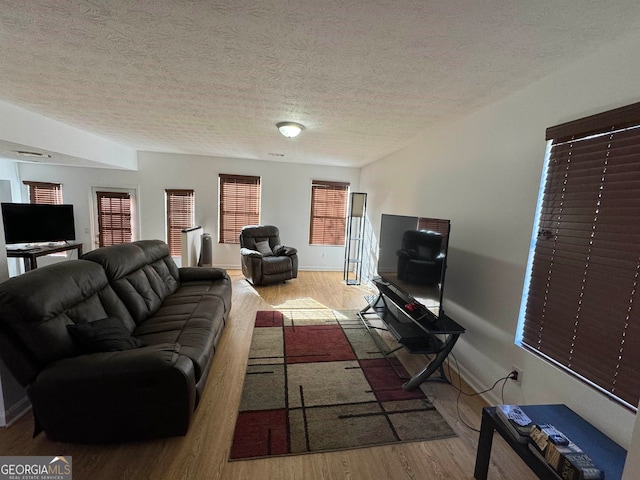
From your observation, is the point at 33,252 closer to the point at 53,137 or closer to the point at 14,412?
the point at 53,137

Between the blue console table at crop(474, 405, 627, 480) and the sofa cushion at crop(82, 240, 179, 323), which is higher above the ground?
the sofa cushion at crop(82, 240, 179, 323)

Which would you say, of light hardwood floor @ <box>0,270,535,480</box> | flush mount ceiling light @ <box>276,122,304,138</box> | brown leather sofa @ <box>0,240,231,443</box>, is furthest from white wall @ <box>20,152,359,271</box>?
light hardwood floor @ <box>0,270,535,480</box>

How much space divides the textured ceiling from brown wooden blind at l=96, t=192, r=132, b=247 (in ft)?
9.40

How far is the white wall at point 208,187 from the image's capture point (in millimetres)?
5277

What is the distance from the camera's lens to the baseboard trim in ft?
5.57

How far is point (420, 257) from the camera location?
2.45 m

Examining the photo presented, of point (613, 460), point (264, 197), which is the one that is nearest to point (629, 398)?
point (613, 460)

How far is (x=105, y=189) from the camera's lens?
210 inches

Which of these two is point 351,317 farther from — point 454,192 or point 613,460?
point 613,460

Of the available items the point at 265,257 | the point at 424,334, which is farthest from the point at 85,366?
the point at 265,257

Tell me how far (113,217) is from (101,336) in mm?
4863

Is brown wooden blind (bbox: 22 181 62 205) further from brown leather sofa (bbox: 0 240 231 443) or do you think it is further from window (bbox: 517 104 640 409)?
window (bbox: 517 104 640 409)

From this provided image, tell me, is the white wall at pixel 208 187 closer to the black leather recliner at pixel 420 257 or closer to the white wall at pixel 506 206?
the white wall at pixel 506 206

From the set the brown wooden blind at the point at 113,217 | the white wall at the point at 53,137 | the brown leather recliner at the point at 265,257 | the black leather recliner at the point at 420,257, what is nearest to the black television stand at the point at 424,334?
the black leather recliner at the point at 420,257
